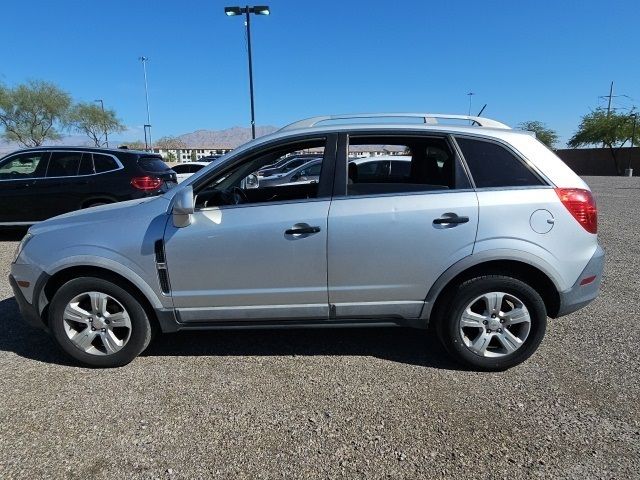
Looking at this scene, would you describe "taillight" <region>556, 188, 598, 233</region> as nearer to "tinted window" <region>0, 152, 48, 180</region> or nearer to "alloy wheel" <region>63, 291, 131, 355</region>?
"alloy wheel" <region>63, 291, 131, 355</region>

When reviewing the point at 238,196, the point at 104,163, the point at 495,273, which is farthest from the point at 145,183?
the point at 495,273

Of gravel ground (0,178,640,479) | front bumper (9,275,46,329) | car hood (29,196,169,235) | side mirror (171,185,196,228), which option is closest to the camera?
gravel ground (0,178,640,479)

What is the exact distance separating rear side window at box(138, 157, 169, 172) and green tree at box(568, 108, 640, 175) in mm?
53296

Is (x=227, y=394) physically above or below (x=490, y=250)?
below

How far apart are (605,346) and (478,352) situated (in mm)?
1276

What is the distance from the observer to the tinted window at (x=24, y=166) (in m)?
7.82

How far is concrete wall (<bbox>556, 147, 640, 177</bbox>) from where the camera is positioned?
154ft

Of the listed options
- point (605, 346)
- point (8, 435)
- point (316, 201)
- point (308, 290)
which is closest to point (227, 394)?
point (308, 290)

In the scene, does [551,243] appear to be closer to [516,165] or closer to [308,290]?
[516,165]

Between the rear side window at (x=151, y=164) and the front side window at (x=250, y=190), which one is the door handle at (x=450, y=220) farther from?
the rear side window at (x=151, y=164)

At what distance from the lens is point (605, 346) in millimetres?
3682

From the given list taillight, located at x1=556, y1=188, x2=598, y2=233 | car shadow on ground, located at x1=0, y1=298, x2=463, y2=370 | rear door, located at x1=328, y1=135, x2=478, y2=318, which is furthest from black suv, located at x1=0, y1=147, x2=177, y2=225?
taillight, located at x1=556, y1=188, x2=598, y2=233

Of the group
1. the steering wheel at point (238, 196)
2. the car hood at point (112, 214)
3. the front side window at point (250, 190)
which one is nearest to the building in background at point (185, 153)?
the front side window at point (250, 190)

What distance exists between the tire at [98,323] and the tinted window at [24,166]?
5653mm
